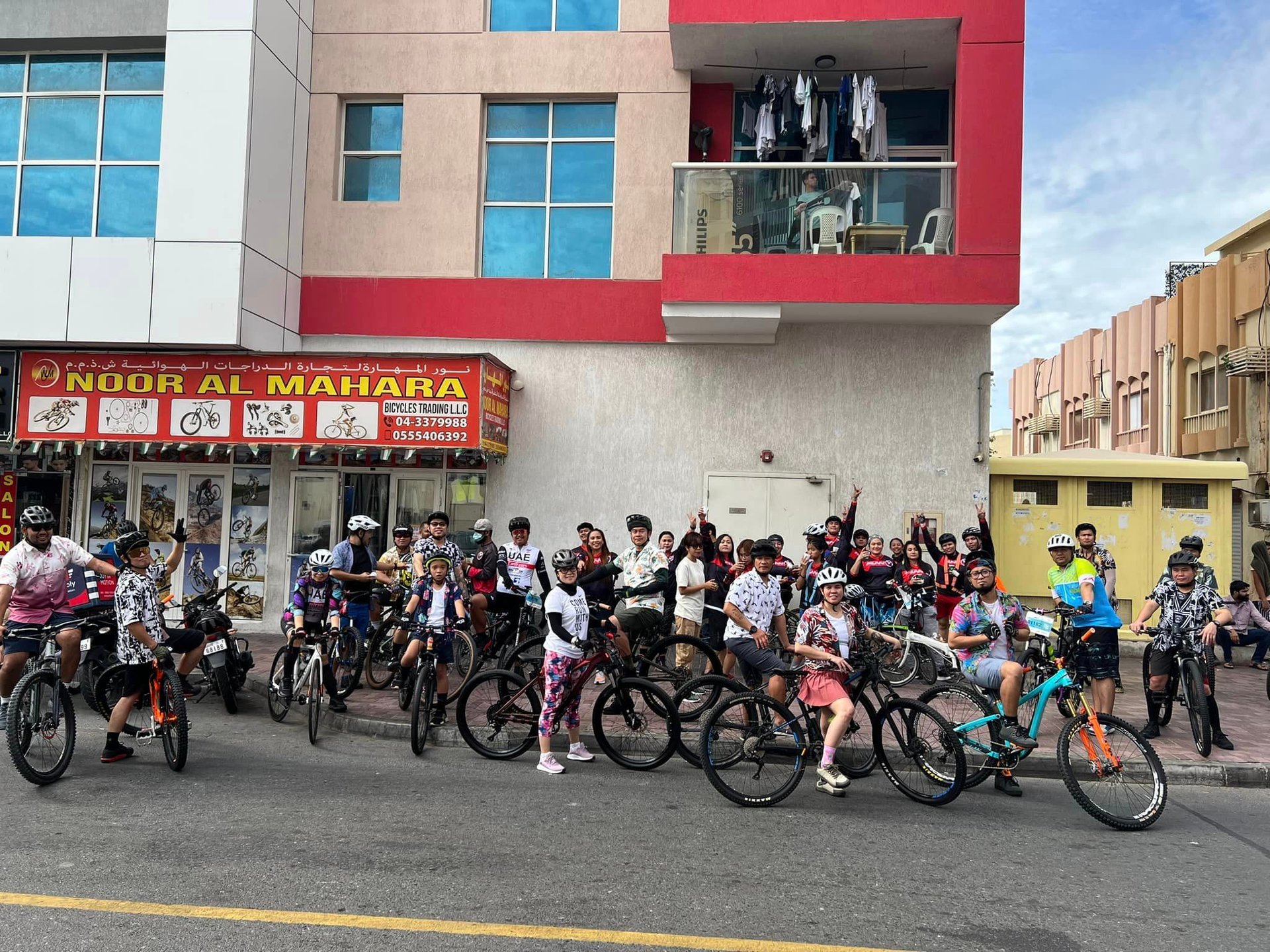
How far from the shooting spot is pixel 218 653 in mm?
8734

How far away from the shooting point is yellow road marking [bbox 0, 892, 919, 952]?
13.4 ft

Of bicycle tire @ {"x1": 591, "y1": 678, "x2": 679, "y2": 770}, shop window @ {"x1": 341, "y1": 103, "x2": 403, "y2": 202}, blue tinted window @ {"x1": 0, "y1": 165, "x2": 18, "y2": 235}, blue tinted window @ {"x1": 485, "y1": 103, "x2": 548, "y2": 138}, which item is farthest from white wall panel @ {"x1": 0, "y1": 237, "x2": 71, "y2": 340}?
bicycle tire @ {"x1": 591, "y1": 678, "x2": 679, "y2": 770}

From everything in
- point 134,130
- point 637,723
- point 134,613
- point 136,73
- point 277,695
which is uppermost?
point 136,73

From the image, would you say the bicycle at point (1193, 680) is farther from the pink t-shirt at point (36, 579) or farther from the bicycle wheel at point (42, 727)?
the pink t-shirt at point (36, 579)

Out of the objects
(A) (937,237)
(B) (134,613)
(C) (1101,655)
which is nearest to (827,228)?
(A) (937,237)

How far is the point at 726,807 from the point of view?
627cm

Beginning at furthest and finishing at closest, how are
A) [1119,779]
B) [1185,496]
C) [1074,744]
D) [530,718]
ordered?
1. [1185,496]
2. [530,718]
3. [1074,744]
4. [1119,779]

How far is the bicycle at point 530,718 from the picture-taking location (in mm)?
7352

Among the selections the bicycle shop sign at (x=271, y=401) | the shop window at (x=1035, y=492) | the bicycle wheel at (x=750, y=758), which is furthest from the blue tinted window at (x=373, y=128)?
the bicycle wheel at (x=750, y=758)

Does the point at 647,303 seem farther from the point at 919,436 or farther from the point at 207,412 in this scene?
the point at 207,412

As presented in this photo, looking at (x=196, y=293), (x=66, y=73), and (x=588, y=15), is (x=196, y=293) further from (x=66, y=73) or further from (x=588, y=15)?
(x=588, y=15)

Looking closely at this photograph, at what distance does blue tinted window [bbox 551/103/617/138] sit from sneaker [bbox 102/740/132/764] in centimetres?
1090

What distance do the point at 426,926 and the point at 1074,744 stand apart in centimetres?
449

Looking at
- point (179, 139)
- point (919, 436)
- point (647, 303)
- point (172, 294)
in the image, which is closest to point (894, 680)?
point (919, 436)
